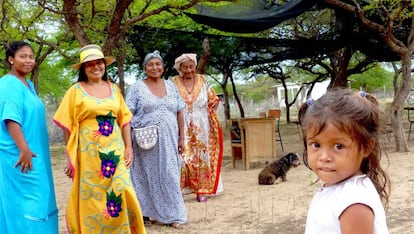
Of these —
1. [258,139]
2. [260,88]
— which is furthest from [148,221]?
[260,88]

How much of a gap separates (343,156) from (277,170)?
16.7 feet

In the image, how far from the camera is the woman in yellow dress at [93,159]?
350 cm

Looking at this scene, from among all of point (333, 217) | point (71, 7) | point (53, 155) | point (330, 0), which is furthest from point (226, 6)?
point (333, 217)

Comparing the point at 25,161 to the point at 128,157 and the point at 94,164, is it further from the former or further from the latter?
the point at 128,157

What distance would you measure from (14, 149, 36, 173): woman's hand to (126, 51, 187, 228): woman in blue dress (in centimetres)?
137

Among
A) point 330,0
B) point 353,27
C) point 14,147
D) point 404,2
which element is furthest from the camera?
point 353,27

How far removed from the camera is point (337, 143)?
1483 mm

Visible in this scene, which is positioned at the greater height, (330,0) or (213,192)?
(330,0)

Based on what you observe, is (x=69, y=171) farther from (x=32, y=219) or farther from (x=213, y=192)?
(x=213, y=192)

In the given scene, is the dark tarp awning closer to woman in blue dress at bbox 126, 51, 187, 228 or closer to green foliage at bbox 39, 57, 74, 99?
woman in blue dress at bbox 126, 51, 187, 228

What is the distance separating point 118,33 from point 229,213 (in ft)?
8.70

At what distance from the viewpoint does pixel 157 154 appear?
4.56 metres

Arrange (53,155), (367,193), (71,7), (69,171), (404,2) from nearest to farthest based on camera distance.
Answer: (367,193), (69,171), (71,7), (404,2), (53,155)

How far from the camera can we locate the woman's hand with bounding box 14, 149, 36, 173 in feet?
10.7
